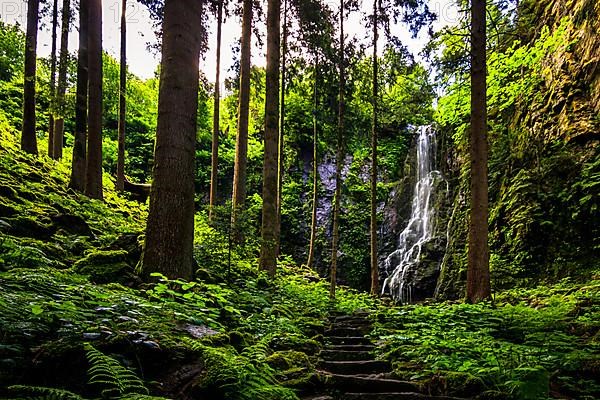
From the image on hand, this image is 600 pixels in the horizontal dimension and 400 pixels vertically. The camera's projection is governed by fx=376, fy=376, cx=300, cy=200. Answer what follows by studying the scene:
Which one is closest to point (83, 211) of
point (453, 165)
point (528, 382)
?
point (528, 382)

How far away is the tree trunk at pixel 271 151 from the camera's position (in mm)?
8781

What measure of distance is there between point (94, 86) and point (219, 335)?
28.6ft

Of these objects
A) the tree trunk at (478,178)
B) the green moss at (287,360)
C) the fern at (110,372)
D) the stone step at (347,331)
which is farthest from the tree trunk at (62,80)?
the tree trunk at (478,178)

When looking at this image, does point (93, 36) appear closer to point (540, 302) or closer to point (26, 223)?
point (26, 223)

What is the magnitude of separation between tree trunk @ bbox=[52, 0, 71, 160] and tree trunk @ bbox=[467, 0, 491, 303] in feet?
33.9

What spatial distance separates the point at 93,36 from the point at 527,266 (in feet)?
40.8

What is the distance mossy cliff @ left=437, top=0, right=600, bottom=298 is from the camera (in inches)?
348

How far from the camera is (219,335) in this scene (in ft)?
11.4

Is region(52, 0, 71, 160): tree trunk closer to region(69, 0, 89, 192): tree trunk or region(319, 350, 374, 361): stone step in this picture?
region(69, 0, 89, 192): tree trunk

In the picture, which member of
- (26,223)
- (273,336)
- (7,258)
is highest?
(26,223)

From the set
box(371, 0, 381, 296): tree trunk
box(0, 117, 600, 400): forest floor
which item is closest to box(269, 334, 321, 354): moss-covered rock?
box(0, 117, 600, 400): forest floor

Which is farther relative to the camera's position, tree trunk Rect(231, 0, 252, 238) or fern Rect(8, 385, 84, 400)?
tree trunk Rect(231, 0, 252, 238)

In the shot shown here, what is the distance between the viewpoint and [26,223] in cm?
562

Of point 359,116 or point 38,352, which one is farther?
point 359,116
